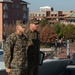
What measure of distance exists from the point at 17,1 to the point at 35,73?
226ft

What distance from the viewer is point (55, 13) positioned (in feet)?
374

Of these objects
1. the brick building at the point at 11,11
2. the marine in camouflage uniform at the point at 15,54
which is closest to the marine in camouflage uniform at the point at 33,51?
the marine in camouflage uniform at the point at 15,54

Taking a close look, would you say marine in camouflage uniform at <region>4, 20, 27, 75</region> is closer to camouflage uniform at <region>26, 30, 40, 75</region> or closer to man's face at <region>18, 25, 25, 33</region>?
man's face at <region>18, 25, 25, 33</region>

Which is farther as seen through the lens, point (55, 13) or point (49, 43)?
point (55, 13)

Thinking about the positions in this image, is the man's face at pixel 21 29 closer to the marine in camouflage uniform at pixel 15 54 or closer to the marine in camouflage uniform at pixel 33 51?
the marine in camouflage uniform at pixel 15 54

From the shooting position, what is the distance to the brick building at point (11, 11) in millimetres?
67075

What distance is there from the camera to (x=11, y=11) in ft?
234

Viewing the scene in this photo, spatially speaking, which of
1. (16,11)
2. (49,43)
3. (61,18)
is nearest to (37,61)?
(49,43)

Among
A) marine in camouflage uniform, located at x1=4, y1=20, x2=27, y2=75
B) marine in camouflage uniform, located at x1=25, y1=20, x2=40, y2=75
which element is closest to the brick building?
marine in camouflage uniform, located at x1=25, y1=20, x2=40, y2=75

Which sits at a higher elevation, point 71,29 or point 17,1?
point 17,1

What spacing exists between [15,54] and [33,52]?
1.42 feet

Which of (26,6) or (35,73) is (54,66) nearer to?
(35,73)

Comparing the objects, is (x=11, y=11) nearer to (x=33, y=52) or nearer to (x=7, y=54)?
(x=33, y=52)

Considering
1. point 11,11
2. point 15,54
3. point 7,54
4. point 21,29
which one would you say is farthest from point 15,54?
point 11,11
